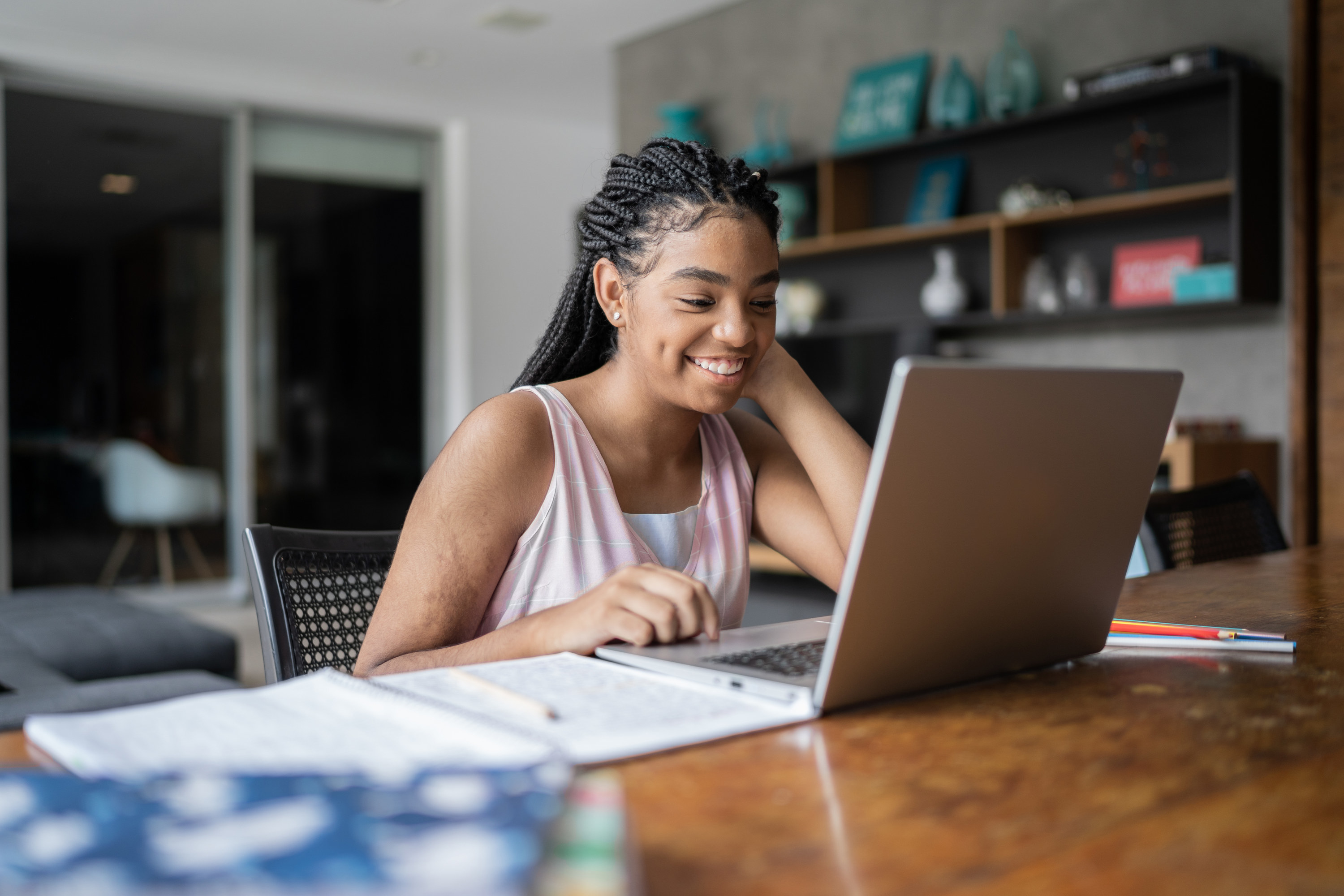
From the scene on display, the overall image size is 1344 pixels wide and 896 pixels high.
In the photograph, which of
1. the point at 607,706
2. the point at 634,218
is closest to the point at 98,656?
the point at 634,218

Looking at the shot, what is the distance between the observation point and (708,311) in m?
1.22

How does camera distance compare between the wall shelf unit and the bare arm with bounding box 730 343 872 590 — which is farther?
the wall shelf unit

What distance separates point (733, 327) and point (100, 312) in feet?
15.9

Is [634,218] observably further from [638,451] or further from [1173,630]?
[1173,630]

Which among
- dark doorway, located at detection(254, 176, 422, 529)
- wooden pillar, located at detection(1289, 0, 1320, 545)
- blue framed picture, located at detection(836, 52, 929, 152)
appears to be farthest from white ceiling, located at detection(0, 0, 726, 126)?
wooden pillar, located at detection(1289, 0, 1320, 545)

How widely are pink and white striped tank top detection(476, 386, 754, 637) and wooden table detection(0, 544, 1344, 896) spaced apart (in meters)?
0.46

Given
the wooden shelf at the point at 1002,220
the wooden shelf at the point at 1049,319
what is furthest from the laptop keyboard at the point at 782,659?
the wooden shelf at the point at 1049,319

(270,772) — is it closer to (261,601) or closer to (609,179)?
(261,601)

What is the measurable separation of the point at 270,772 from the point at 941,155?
13.2 ft

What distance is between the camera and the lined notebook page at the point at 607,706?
62cm

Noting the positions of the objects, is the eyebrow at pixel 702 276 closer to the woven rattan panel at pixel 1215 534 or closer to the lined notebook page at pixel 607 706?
the lined notebook page at pixel 607 706

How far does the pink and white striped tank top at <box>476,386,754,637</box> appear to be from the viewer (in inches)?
47.1

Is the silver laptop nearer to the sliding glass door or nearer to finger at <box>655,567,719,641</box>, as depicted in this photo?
finger at <box>655,567,719,641</box>

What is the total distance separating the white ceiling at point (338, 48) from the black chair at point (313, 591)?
13.2 ft
